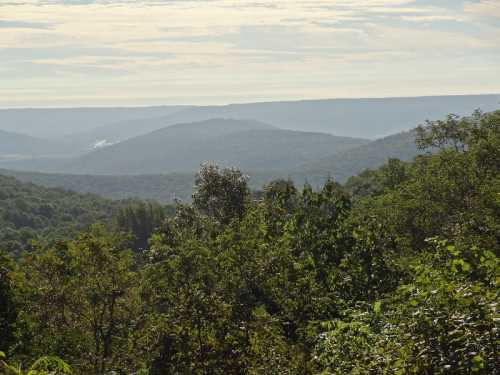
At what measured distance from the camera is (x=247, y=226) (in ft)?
134

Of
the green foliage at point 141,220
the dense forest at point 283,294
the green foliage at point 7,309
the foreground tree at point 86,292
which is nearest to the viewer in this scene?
the dense forest at point 283,294

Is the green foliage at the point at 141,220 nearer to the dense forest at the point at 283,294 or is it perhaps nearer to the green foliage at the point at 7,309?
the dense forest at the point at 283,294

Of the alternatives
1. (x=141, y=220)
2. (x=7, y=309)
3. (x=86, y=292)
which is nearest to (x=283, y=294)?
(x=86, y=292)

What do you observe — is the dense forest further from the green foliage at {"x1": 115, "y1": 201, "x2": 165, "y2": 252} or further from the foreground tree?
the green foliage at {"x1": 115, "y1": 201, "x2": 165, "y2": 252}

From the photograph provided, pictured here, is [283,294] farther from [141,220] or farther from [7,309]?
[141,220]

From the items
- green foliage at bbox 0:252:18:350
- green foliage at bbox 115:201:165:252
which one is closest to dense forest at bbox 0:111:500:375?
green foliage at bbox 0:252:18:350

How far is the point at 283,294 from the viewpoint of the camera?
30109mm

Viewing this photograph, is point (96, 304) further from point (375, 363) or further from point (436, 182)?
point (436, 182)

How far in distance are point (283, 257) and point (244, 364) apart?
10.9m

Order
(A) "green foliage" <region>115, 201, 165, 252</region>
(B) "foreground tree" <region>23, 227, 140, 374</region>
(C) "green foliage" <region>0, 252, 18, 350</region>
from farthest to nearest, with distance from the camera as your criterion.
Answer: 1. (A) "green foliage" <region>115, 201, 165, 252</region>
2. (B) "foreground tree" <region>23, 227, 140, 374</region>
3. (C) "green foliage" <region>0, 252, 18, 350</region>

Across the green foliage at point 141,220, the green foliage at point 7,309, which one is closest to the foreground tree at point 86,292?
the green foliage at point 7,309

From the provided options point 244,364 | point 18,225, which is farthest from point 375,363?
point 18,225

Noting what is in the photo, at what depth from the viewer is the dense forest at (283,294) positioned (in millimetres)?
10992

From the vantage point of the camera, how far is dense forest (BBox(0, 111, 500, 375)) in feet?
36.1
